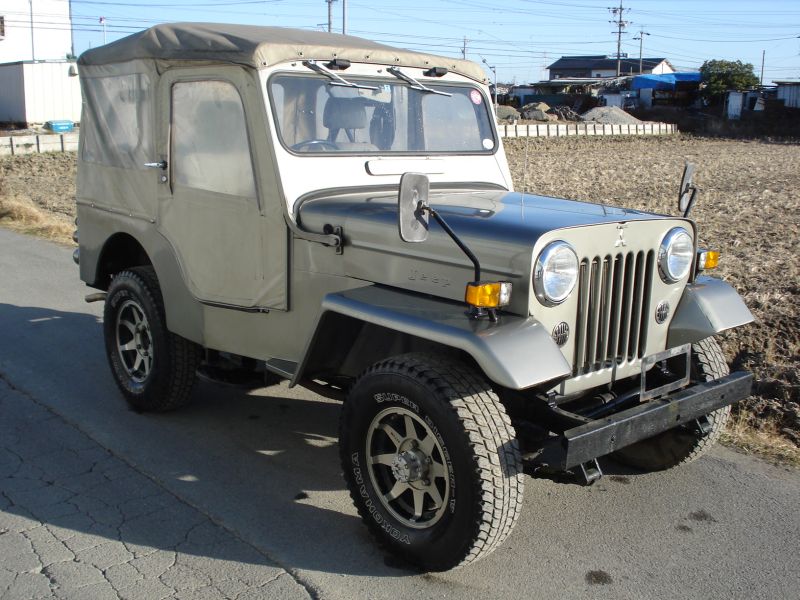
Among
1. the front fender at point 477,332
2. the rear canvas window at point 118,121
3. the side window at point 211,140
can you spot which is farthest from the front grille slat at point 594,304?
the rear canvas window at point 118,121

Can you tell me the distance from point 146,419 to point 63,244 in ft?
21.5

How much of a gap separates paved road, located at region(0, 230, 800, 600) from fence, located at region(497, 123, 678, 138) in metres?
29.8

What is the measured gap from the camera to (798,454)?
4.66 m

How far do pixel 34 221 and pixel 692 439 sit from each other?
11.1 metres

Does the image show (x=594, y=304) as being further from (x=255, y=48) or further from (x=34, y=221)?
(x=34, y=221)

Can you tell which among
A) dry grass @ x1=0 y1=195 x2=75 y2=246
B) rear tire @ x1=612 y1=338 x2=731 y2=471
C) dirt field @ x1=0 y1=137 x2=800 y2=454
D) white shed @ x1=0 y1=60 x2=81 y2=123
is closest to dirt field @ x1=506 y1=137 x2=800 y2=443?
dirt field @ x1=0 y1=137 x2=800 y2=454

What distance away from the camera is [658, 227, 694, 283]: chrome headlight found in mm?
3859

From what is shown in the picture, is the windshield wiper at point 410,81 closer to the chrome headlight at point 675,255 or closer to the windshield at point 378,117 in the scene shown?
the windshield at point 378,117

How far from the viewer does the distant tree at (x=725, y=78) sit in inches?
2205

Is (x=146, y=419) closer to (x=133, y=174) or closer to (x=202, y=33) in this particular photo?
(x=133, y=174)

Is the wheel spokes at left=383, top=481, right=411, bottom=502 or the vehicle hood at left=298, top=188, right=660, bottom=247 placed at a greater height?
the vehicle hood at left=298, top=188, right=660, bottom=247

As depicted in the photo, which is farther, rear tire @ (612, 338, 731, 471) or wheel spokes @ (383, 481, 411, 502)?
rear tire @ (612, 338, 731, 471)

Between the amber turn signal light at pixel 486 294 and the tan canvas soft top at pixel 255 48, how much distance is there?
1695 mm

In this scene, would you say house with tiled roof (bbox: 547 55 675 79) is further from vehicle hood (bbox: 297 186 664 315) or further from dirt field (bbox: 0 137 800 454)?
vehicle hood (bbox: 297 186 664 315)
